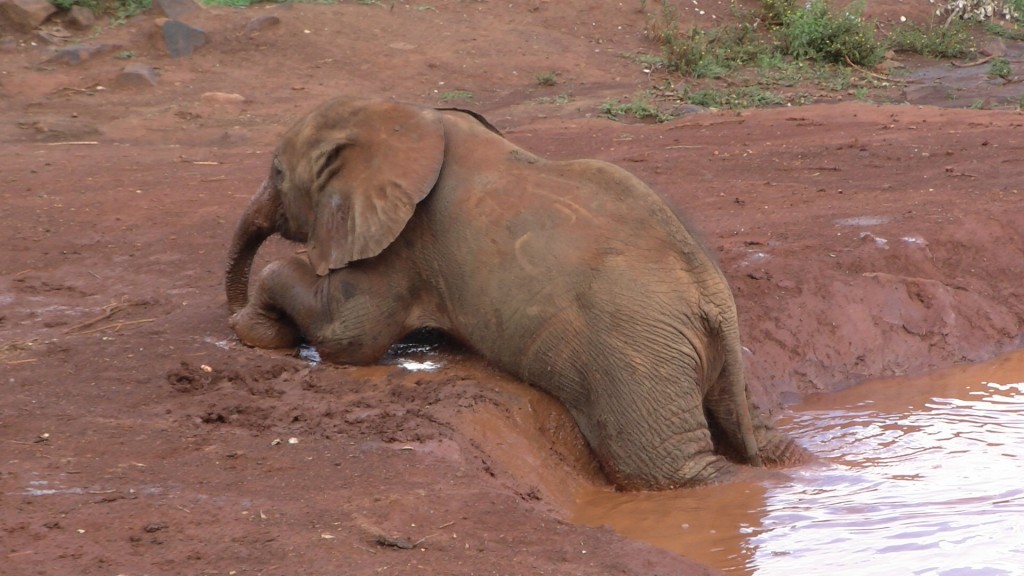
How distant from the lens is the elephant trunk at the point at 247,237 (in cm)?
711

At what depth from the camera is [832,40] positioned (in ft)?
56.1

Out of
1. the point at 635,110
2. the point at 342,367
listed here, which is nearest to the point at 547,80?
the point at 635,110

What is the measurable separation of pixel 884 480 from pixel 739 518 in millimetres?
973

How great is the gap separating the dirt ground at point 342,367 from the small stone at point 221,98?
0.03m

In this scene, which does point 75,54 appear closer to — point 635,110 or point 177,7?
point 177,7

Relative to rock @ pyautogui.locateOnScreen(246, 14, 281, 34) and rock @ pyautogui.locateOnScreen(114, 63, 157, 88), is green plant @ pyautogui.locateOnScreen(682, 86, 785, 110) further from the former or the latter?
rock @ pyautogui.locateOnScreen(114, 63, 157, 88)

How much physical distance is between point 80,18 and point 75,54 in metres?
1.11

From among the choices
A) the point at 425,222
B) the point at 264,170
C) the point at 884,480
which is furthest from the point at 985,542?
the point at 264,170

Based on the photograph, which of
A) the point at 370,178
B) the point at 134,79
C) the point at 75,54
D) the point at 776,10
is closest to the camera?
the point at 370,178

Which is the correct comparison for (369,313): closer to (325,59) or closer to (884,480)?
(884,480)

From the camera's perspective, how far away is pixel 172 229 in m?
9.53

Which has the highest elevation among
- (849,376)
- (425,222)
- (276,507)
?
(425,222)

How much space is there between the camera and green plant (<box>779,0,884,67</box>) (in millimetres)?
17000

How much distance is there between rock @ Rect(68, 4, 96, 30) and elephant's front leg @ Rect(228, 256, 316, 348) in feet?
32.7
